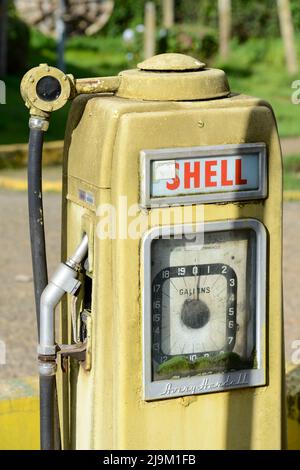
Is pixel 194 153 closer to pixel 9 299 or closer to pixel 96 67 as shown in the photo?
pixel 9 299

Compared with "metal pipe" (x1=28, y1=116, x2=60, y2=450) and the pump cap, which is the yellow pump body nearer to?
the pump cap

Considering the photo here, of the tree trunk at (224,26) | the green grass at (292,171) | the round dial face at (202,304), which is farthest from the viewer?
the tree trunk at (224,26)

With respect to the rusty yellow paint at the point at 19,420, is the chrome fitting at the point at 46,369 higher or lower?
higher

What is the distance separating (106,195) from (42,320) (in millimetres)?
406

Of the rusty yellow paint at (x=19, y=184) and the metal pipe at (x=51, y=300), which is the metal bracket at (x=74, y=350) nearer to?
the metal pipe at (x=51, y=300)

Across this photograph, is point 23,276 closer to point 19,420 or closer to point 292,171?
point 19,420

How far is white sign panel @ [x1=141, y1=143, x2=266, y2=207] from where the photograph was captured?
9.43ft

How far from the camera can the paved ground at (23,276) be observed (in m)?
6.17

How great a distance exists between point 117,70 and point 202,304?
18373 mm

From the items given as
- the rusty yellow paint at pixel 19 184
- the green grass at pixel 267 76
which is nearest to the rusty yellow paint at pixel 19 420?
the rusty yellow paint at pixel 19 184

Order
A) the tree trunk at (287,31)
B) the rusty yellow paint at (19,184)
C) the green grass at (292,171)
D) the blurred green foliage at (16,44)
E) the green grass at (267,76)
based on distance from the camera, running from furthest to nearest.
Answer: the blurred green foliage at (16,44) < the tree trunk at (287,31) < the green grass at (267,76) < the green grass at (292,171) < the rusty yellow paint at (19,184)

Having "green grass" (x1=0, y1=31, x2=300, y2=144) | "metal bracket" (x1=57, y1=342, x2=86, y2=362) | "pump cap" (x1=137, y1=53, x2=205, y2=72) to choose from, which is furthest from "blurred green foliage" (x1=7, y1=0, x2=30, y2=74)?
A: "metal bracket" (x1=57, y1=342, x2=86, y2=362)

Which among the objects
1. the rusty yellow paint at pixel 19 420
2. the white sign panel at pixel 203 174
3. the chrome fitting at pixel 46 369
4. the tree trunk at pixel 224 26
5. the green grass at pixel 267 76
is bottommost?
the rusty yellow paint at pixel 19 420

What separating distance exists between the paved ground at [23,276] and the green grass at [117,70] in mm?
3252
